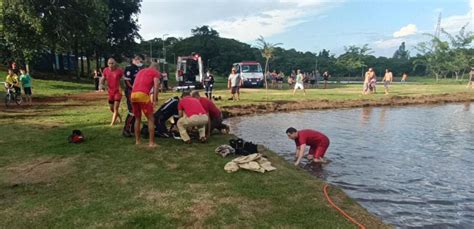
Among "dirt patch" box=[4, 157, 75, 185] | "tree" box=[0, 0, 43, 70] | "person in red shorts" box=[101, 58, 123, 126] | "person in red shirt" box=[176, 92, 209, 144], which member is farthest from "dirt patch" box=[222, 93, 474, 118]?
"tree" box=[0, 0, 43, 70]

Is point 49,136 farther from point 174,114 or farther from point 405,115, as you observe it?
point 405,115

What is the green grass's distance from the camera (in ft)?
17.2

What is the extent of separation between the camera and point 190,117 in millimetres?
9883

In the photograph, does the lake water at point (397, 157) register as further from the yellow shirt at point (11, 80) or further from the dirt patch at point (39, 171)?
the yellow shirt at point (11, 80)

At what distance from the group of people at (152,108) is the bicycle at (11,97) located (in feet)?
27.9

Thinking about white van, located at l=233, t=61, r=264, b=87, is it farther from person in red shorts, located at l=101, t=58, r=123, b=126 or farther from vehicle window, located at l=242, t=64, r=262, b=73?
person in red shorts, located at l=101, t=58, r=123, b=126

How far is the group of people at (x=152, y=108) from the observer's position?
8977 mm

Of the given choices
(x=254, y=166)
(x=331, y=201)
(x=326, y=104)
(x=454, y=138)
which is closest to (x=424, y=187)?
(x=331, y=201)

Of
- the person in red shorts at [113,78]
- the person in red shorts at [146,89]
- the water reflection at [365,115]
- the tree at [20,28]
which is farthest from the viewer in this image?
the tree at [20,28]

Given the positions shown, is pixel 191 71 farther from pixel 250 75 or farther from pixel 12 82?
pixel 12 82

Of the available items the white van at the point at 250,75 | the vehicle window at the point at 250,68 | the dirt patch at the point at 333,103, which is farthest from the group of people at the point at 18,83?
the vehicle window at the point at 250,68

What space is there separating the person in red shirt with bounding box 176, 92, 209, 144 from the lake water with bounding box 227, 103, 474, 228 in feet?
7.24

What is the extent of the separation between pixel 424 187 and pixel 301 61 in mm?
79222

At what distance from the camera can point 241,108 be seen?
19.2 meters
